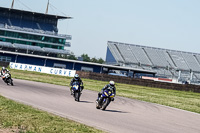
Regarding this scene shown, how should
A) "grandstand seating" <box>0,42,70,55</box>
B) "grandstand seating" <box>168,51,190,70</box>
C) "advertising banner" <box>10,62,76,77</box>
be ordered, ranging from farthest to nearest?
"grandstand seating" <box>168,51,190,70</box>, "grandstand seating" <box>0,42,70,55</box>, "advertising banner" <box>10,62,76,77</box>

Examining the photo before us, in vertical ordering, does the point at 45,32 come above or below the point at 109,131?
above

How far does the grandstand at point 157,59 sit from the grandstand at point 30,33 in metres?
12.8

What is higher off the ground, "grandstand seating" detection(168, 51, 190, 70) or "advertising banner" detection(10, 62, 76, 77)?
"grandstand seating" detection(168, 51, 190, 70)

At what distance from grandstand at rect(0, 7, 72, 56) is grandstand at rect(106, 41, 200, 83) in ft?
41.9

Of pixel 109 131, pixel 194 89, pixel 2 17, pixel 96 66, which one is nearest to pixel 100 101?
pixel 109 131

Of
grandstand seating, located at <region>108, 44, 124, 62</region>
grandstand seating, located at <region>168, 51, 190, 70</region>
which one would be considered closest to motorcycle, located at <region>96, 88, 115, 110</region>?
grandstand seating, located at <region>108, 44, 124, 62</region>

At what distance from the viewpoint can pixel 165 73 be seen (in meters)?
96.1

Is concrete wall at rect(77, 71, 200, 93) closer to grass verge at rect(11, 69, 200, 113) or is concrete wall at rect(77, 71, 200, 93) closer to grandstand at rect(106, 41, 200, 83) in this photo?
grass verge at rect(11, 69, 200, 113)

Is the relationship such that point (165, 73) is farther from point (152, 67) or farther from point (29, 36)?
point (29, 36)

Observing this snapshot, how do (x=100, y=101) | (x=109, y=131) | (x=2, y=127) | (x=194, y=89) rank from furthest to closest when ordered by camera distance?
(x=194, y=89) → (x=100, y=101) → (x=109, y=131) → (x=2, y=127)

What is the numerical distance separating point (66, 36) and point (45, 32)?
214 inches

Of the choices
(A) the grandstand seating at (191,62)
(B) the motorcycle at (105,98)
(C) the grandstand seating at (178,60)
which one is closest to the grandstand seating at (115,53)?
(C) the grandstand seating at (178,60)

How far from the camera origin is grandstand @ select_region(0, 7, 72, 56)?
9444 centimetres

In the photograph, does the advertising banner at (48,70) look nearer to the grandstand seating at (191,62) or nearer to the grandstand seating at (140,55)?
the grandstand seating at (140,55)
